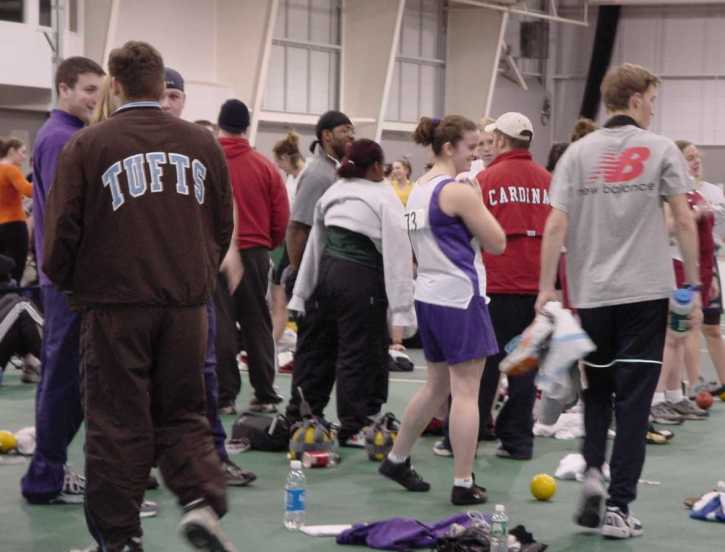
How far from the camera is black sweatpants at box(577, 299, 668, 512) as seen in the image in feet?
16.3

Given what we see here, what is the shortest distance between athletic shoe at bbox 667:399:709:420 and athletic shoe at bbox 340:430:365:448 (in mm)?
2271

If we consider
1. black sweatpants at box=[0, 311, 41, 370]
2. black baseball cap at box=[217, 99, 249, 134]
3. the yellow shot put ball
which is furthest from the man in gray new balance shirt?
black sweatpants at box=[0, 311, 41, 370]

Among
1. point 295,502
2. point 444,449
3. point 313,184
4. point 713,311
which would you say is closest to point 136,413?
point 295,502

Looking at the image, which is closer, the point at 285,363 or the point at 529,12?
the point at 285,363

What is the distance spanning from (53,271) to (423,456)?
317cm

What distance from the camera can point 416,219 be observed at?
5707 millimetres

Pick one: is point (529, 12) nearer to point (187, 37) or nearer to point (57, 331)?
point (187, 37)

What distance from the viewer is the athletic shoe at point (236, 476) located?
19.6ft

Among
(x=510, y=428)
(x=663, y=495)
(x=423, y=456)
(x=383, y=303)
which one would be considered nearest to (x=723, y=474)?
(x=663, y=495)

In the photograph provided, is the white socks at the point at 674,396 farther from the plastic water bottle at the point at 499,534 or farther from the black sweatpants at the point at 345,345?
the plastic water bottle at the point at 499,534

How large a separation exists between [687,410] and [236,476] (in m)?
3.51

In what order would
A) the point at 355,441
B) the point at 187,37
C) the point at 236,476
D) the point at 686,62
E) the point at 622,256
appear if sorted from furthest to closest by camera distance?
the point at 686,62 < the point at 187,37 < the point at 355,441 < the point at 236,476 < the point at 622,256

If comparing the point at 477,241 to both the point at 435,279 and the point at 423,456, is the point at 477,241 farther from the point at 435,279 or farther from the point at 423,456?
the point at 423,456

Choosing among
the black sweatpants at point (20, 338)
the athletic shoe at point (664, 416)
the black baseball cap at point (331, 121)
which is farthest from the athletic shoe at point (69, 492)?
the athletic shoe at point (664, 416)
